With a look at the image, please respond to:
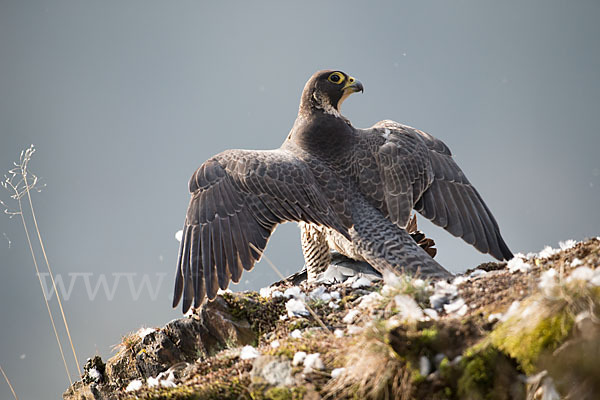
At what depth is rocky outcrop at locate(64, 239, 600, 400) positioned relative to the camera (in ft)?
7.84

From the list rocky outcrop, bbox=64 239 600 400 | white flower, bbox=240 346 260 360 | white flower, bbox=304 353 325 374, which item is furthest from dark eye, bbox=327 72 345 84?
white flower, bbox=304 353 325 374

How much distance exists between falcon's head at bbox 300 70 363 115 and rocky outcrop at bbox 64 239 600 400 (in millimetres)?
2601

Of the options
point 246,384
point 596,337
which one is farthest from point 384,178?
point 596,337

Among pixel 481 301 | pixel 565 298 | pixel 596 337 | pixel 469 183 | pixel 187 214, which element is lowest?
pixel 596 337

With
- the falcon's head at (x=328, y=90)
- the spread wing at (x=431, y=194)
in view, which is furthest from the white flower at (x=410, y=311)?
the falcon's head at (x=328, y=90)

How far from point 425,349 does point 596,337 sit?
72cm

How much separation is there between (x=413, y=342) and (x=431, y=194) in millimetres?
3571

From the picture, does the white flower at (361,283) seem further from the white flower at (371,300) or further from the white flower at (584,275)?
the white flower at (584,275)

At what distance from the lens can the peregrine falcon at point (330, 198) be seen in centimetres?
484

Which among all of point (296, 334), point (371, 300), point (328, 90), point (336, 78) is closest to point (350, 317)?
point (371, 300)

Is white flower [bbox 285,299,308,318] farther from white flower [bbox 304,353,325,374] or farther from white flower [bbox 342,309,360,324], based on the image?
white flower [bbox 304,353,325,374]

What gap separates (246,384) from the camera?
3.08 m

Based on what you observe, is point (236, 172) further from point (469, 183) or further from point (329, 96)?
point (469, 183)

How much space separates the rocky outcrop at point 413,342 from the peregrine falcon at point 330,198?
1.58ft
